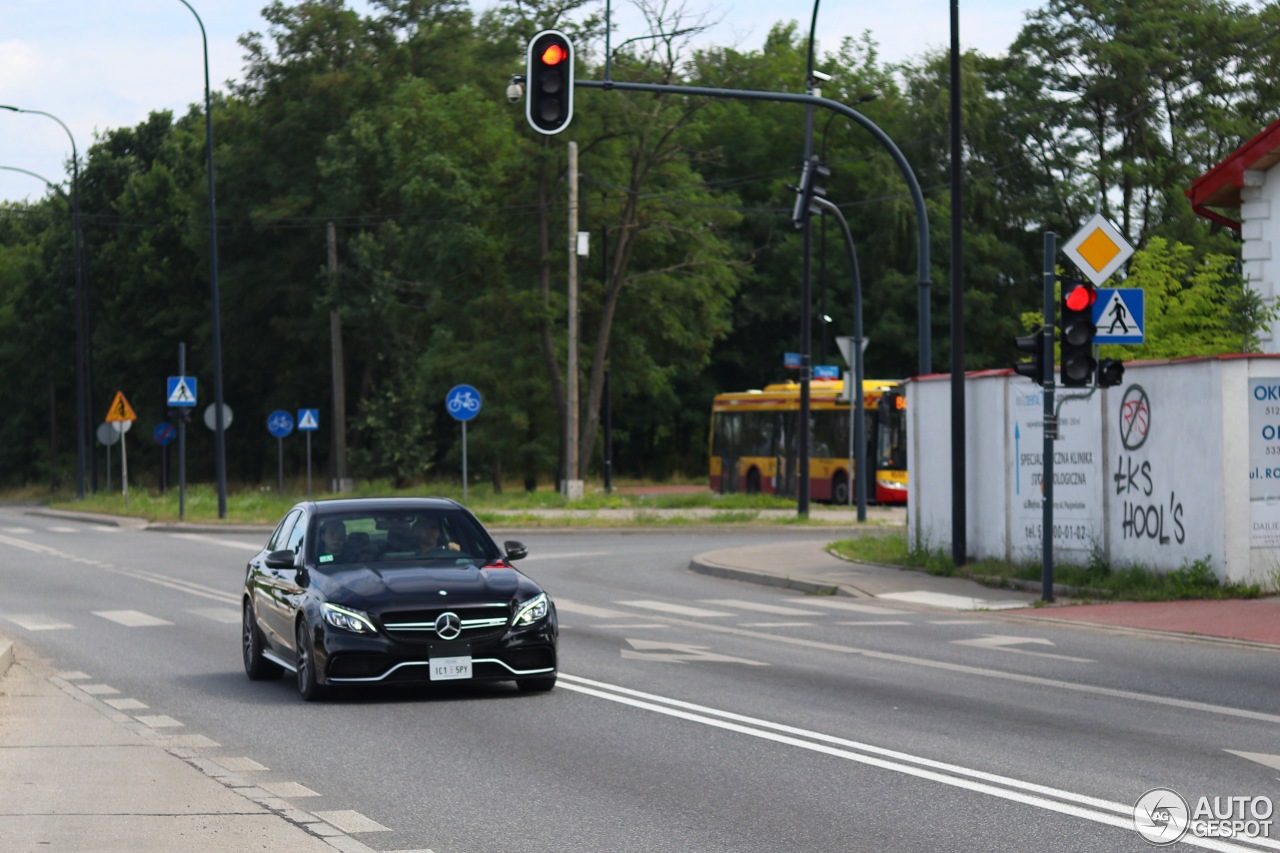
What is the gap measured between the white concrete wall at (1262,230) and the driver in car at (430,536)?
14.6 meters

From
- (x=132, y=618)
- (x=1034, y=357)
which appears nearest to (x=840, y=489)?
(x=1034, y=357)

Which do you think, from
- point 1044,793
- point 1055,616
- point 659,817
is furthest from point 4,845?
point 1055,616

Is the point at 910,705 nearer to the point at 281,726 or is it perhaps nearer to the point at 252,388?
the point at 281,726

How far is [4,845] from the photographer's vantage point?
7793 mm

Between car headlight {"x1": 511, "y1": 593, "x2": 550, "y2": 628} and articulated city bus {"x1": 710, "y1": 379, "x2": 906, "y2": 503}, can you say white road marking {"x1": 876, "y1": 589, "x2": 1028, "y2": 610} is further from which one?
articulated city bus {"x1": 710, "y1": 379, "x2": 906, "y2": 503}

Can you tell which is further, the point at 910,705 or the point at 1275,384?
the point at 1275,384

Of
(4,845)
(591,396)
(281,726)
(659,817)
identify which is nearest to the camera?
(4,845)

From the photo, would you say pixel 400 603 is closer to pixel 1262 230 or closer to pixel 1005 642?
pixel 1005 642

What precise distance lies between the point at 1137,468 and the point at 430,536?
10.1 metres

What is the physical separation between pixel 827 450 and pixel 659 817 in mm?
42167

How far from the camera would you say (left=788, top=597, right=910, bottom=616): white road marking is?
2047 centimetres

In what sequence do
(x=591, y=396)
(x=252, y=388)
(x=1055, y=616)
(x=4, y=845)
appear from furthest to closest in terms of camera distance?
(x=252, y=388) < (x=591, y=396) < (x=1055, y=616) < (x=4, y=845)

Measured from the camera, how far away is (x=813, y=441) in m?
50.8

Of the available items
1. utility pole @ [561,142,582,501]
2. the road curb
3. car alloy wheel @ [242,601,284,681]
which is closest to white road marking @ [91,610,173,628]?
car alloy wheel @ [242,601,284,681]
